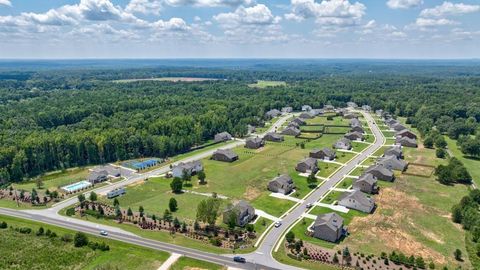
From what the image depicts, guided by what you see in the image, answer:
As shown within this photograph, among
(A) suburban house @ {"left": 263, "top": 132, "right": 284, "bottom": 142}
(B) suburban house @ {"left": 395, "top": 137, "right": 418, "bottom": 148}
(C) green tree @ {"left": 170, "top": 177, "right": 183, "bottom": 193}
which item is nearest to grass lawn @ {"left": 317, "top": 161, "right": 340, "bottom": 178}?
(A) suburban house @ {"left": 263, "top": 132, "right": 284, "bottom": 142}

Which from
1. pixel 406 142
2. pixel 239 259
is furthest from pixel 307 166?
pixel 406 142

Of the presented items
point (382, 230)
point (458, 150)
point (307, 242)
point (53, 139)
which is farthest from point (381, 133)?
point (53, 139)

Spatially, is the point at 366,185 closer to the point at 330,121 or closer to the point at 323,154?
the point at 323,154

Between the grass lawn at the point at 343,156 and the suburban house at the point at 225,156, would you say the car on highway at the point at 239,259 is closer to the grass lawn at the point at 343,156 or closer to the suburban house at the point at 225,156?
the suburban house at the point at 225,156

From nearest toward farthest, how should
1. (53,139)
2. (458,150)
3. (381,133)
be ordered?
1. (53,139)
2. (458,150)
3. (381,133)

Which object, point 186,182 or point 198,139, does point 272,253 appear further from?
point 198,139

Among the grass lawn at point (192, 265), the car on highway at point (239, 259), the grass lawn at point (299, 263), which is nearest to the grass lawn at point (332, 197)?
the grass lawn at point (299, 263)
